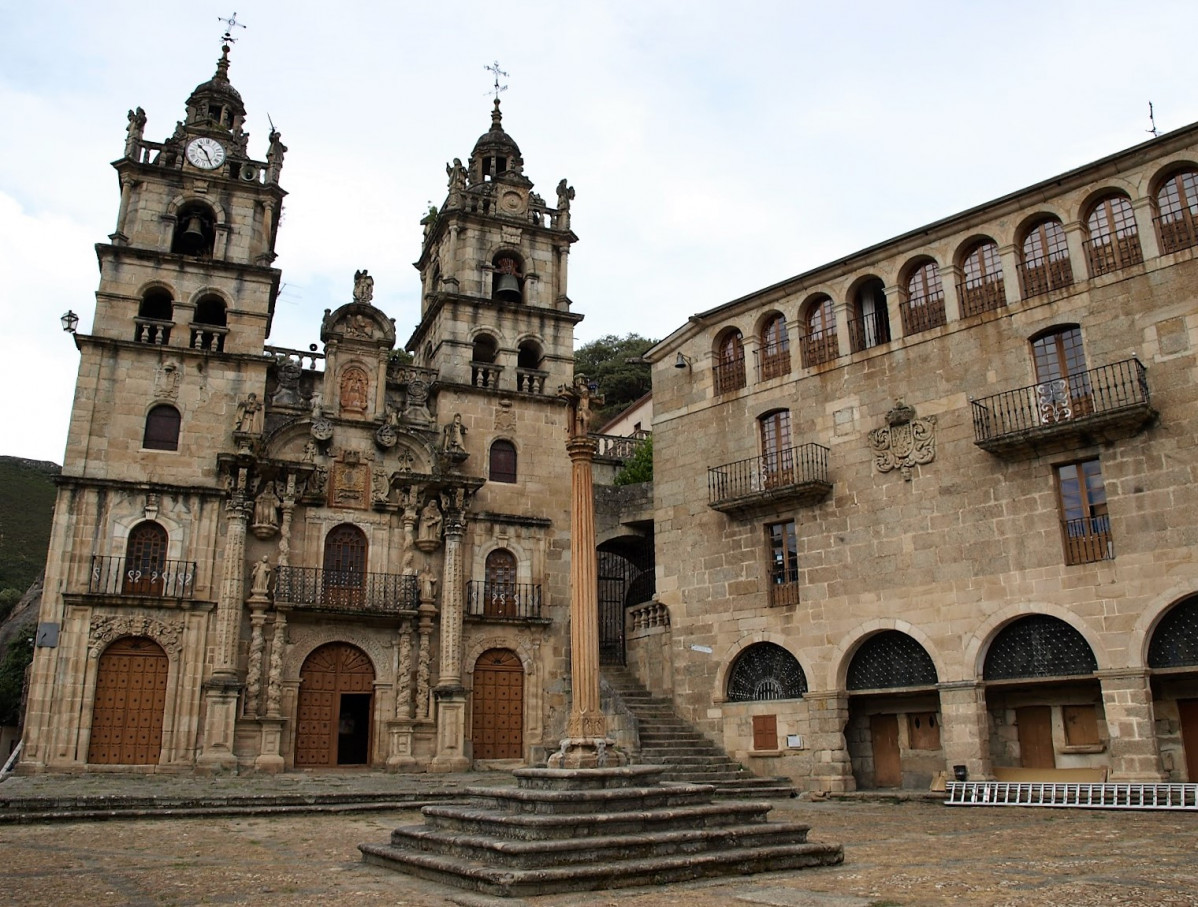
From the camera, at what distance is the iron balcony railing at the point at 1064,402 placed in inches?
682

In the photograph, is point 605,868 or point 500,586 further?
point 500,586

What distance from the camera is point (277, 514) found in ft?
78.5

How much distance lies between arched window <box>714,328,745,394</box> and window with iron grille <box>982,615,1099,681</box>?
8146mm

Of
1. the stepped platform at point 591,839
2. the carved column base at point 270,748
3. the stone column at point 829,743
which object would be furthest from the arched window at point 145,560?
the stone column at point 829,743

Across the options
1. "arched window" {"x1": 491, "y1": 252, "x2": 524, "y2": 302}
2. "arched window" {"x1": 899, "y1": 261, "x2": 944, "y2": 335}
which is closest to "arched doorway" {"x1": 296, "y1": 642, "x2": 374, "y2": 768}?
"arched window" {"x1": 491, "y1": 252, "x2": 524, "y2": 302}

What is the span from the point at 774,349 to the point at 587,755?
1400 centimetres

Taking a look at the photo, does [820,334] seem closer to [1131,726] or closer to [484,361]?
[1131,726]

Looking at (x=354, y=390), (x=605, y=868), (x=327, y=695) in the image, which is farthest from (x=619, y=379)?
(x=605, y=868)

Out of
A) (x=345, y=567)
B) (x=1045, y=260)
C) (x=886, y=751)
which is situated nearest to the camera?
(x=1045, y=260)

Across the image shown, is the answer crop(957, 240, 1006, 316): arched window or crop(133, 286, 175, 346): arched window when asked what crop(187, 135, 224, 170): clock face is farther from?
crop(957, 240, 1006, 316): arched window

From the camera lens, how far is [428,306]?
29.6m

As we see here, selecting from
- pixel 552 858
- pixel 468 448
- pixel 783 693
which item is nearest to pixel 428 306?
pixel 468 448

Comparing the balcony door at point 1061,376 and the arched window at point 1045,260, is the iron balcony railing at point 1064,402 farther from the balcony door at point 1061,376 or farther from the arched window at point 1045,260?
the arched window at point 1045,260

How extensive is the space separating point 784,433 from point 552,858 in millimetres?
15028
